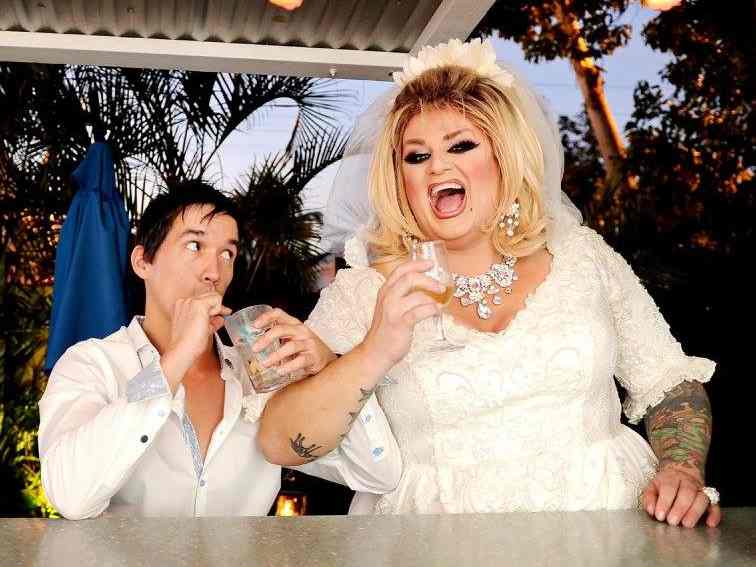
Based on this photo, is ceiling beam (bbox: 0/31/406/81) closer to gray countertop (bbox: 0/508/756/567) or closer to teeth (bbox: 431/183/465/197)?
teeth (bbox: 431/183/465/197)

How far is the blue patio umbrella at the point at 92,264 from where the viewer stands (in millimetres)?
3613

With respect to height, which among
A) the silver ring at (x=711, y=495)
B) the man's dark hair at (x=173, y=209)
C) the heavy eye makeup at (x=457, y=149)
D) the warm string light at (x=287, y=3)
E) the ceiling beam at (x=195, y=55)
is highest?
the warm string light at (x=287, y=3)

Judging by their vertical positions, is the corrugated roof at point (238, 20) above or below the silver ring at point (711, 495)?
above

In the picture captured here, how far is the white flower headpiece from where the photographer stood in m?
2.37

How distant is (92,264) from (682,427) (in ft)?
8.10

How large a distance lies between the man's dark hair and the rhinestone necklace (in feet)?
2.08

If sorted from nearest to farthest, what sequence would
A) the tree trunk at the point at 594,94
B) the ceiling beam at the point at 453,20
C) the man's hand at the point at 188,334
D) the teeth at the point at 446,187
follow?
1. the man's hand at the point at 188,334
2. the teeth at the point at 446,187
3. the ceiling beam at the point at 453,20
4. the tree trunk at the point at 594,94

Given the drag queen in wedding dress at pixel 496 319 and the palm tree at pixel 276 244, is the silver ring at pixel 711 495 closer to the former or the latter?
the drag queen in wedding dress at pixel 496 319

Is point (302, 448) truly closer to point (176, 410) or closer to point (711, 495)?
Result: point (176, 410)

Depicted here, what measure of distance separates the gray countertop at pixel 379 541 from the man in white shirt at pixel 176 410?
9.6 inches

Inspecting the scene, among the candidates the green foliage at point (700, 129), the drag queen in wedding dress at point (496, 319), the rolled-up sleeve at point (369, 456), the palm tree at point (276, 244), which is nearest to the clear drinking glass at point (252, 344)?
the drag queen in wedding dress at point (496, 319)

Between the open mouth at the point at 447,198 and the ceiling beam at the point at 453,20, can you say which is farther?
the ceiling beam at the point at 453,20

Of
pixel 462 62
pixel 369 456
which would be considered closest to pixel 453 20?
pixel 462 62

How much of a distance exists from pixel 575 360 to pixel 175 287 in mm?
1005
